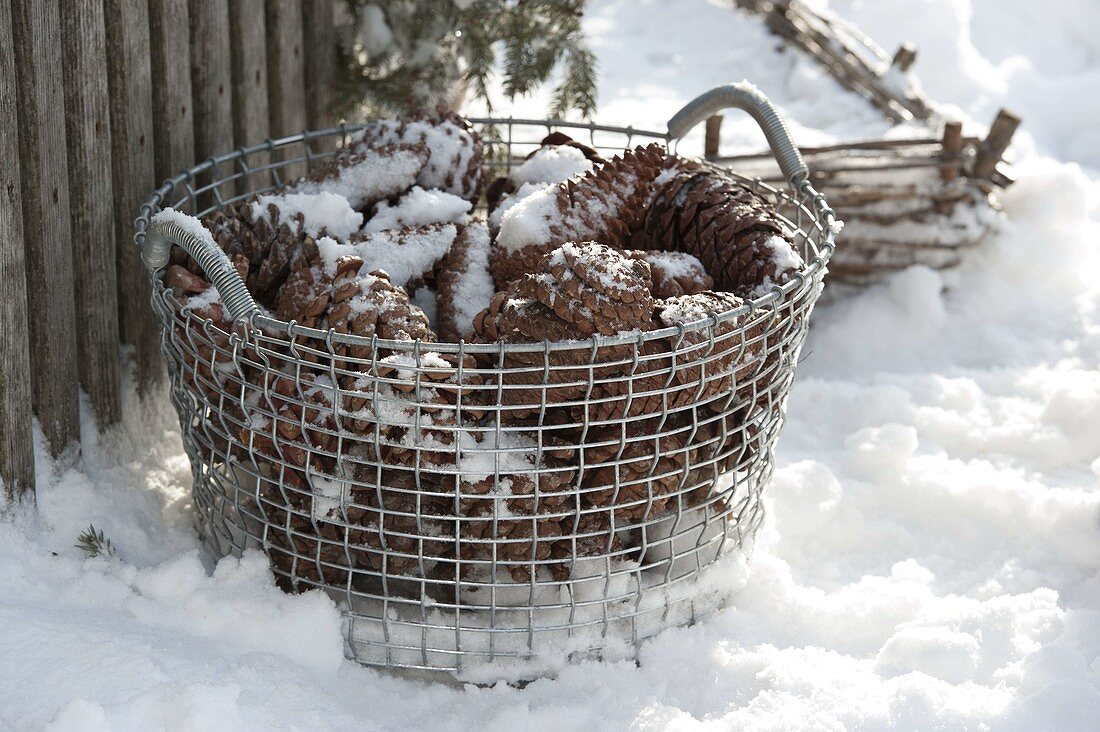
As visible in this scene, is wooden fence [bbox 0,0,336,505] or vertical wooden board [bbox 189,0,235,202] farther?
vertical wooden board [bbox 189,0,235,202]

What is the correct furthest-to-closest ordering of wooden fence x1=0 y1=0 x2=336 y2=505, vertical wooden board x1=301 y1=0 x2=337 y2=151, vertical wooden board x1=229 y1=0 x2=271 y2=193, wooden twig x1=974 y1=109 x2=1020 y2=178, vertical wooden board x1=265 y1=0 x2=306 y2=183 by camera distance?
wooden twig x1=974 y1=109 x2=1020 y2=178, vertical wooden board x1=301 y1=0 x2=337 y2=151, vertical wooden board x1=265 y1=0 x2=306 y2=183, vertical wooden board x1=229 y1=0 x2=271 y2=193, wooden fence x1=0 y1=0 x2=336 y2=505

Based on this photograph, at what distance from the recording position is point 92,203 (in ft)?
4.88

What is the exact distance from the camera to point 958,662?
131cm

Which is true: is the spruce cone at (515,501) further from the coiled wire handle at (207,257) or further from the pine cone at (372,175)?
the pine cone at (372,175)

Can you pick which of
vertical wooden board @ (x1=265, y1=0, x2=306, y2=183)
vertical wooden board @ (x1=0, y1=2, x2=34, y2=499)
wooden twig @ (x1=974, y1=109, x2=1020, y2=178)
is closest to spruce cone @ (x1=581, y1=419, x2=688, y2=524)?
vertical wooden board @ (x1=0, y1=2, x2=34, y2=499)

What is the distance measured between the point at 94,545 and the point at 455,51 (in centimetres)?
116

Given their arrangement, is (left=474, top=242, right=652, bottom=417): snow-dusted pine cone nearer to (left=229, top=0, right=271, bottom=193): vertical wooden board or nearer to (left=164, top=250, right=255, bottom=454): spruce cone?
(left=164, top=250, right=255, bottom=454): spruce cone

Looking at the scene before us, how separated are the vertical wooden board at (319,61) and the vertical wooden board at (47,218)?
659 mm

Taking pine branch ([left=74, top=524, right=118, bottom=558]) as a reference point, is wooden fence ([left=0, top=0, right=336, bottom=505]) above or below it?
above

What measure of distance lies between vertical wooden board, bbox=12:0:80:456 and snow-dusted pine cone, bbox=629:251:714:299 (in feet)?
2.36

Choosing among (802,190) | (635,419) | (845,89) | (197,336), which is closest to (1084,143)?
(845,89)

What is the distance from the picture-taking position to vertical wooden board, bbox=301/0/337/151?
6.57ft

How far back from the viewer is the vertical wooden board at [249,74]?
179 cm

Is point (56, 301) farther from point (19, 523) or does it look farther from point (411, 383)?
point (411, 383)
